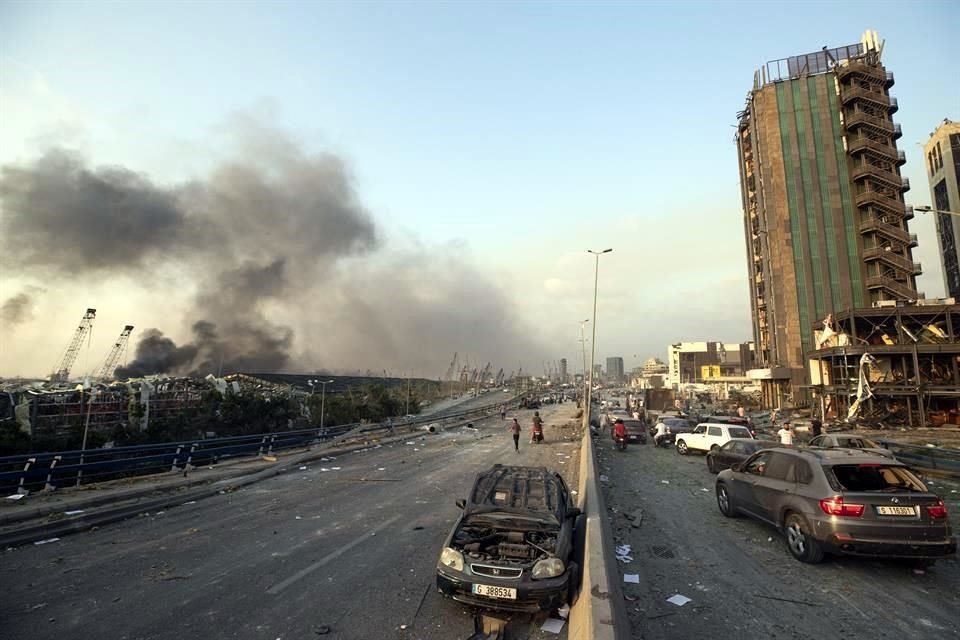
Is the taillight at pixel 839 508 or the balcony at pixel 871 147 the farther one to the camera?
the balcony at pixel 871 147

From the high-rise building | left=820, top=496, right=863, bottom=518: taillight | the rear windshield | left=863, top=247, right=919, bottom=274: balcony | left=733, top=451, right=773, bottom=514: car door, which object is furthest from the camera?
the high-rise building

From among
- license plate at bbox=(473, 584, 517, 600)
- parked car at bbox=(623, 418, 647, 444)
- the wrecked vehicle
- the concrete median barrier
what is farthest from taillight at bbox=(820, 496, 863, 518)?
parked car at bbox=(623, 418, 647, 444)

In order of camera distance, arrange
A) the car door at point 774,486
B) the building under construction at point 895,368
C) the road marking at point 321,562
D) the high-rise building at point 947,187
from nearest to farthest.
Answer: the road marking at point 321,562 < the car door at point 774,486 < the building under construction at point 895,368 < the high-rise building at point 947,187

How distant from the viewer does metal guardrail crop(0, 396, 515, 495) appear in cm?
1121

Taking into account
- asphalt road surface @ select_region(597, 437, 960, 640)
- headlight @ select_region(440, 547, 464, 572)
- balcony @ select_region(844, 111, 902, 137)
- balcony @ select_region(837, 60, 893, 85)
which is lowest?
asphalt road surface @ select_region(597, 437, 960, 640)

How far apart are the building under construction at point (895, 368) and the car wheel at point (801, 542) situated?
35317 millimetres

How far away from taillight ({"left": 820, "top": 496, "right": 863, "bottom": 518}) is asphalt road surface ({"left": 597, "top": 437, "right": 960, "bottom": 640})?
0.91 m

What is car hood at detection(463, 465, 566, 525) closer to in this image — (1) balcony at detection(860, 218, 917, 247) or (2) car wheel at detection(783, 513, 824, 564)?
(2) car wheel at detection(783, 513, 824, 564)

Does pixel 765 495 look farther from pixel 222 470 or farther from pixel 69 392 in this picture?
pixel 69 392

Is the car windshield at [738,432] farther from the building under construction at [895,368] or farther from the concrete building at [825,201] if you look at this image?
the concrete building at [825,201]

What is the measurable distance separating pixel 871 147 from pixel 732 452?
2575 inches

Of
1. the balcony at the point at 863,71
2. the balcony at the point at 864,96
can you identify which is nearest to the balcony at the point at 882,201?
the balcony at the point at 864,96

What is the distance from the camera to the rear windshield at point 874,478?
6680 millimetres

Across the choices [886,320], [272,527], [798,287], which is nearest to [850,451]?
[272,527]
